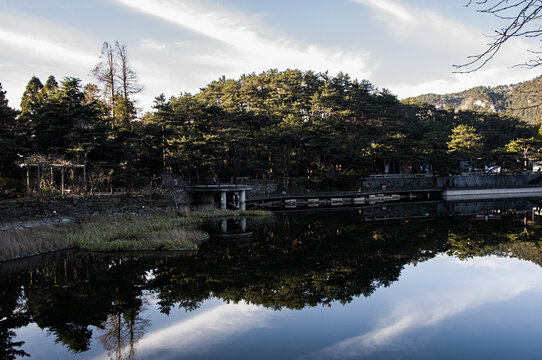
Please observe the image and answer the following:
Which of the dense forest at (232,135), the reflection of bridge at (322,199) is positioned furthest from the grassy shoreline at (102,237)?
the reflection of bridge at (322,199)

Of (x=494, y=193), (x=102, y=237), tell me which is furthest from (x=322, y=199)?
(x=102, y=237)

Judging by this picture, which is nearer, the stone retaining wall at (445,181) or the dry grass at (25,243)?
the dry grass at (25,243)

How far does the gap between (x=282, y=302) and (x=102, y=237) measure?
436 inches

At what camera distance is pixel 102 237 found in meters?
17.5

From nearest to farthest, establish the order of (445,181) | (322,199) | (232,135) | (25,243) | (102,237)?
(25,243) → (102,237) → (232,135) → (322,199) → (445,181)

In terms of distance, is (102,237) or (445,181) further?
(445,181)

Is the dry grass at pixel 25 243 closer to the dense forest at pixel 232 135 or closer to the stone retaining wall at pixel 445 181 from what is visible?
the dense forest at pixel 232 135

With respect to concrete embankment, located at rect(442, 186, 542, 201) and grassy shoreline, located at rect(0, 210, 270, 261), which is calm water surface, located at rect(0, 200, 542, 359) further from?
concrete embankment, located at rect(442, 186, 542, 201)

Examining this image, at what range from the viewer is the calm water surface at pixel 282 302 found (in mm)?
8109

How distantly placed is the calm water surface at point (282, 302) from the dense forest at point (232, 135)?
36.2ft

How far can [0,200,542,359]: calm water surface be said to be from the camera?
8.11 m

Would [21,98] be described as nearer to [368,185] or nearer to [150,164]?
[150,164]

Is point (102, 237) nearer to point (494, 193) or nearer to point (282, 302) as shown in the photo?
point (282, 302)

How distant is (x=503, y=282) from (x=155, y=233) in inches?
608
